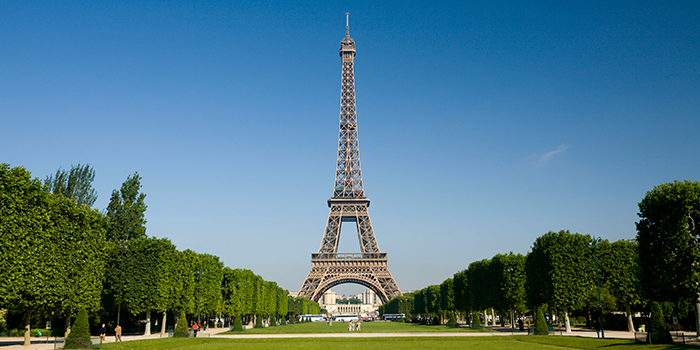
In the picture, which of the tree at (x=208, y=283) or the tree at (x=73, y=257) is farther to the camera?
the tree at (x=208, y=283)

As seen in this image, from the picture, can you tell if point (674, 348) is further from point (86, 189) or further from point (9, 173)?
point (86, 189)

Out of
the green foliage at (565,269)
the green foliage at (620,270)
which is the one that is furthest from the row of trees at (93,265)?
the green foliage at (620,270)

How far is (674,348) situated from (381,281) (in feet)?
246

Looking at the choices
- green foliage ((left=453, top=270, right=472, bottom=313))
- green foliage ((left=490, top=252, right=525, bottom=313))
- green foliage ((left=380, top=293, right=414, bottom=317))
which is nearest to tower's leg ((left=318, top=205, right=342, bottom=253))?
green foliage ((left=380, top=293, right=414, bottom=317))

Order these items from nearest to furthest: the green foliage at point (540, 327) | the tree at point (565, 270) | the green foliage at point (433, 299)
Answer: the green foliage at point (540, 327), the tree at point (565, 270), the green foliage at point (433, 299)

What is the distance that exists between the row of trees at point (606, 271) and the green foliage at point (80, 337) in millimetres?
33383

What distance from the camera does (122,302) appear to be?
146ft

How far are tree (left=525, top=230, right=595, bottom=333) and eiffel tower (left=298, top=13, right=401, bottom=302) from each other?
→ 53393mm

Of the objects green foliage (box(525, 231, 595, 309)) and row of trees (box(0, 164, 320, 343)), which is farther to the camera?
green foliage (box(525, 231, 595, 309))

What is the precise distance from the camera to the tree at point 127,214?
192 feet

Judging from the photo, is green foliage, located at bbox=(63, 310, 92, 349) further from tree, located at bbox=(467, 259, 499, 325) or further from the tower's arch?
the tower's arch

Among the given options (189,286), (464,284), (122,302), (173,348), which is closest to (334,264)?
(464,284)

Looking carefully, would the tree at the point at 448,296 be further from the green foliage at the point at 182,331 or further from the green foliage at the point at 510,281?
the green foliage at the point at 182,331

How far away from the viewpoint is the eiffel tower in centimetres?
9638
